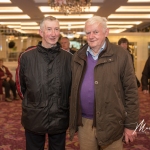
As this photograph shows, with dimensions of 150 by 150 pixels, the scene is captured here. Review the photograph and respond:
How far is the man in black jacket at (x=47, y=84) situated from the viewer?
6.61ft

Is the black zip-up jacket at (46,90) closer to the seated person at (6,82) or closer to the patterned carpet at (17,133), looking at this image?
the patterned carpet at (17,133)

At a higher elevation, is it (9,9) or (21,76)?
(9,9)

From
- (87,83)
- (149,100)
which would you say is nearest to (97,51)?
(87,83)

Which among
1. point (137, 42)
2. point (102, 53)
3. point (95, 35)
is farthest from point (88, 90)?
point (137, 42)

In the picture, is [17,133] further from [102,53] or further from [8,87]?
[8,87]

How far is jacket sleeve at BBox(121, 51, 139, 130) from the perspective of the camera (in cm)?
185

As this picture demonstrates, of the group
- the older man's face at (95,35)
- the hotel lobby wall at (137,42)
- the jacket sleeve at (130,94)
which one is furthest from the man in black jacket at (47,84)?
the hotel lobby wall at (137,42)

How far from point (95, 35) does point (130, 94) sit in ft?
1.75

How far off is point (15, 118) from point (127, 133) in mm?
3717

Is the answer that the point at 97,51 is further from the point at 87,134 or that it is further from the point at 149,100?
the point at 149,100

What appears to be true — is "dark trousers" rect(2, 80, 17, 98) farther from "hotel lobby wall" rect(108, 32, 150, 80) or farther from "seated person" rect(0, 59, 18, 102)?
"hotel lobby wall" rect(108, 32, 150, 80)

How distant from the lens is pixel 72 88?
1988mm

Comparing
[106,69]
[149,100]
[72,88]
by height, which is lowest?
[149,100]

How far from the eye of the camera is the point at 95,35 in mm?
1874
